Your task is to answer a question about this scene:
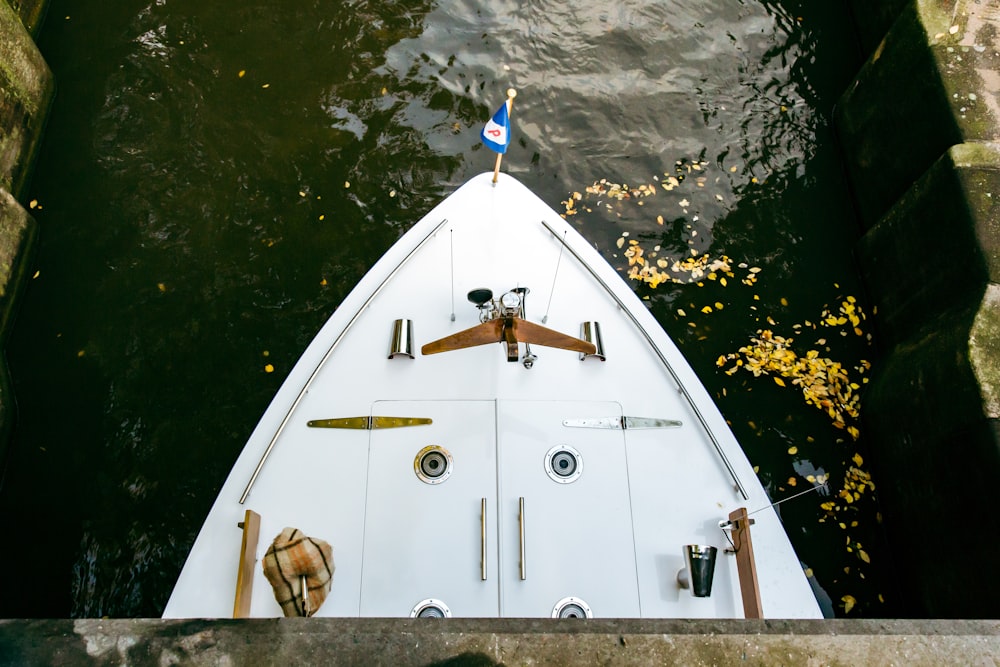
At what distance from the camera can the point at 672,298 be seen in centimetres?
500

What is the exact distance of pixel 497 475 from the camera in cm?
355

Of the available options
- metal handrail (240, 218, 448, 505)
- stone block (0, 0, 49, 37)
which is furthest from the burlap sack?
stone block (0, 0, 49, 37)

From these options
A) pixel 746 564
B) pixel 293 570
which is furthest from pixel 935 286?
pixel 293 570

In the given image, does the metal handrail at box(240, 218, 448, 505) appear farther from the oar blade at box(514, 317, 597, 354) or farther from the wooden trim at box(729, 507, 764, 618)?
the wooden trim at box(729, 507, 764, 618)

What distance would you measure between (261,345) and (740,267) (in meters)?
3.82

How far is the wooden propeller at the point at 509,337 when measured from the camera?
329cm

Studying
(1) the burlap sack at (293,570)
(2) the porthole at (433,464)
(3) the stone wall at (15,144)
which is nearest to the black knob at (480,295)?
(2) the porthole at (433,464)

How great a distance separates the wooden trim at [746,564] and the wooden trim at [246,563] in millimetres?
2538

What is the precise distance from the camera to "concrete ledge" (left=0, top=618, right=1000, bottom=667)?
2.34m

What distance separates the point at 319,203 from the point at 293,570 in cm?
322

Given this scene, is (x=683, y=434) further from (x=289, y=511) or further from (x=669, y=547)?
(x=289, y=511)

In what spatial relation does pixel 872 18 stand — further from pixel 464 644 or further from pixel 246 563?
pixel 246 563

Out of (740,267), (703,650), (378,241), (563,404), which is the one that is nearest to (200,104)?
(378,241)

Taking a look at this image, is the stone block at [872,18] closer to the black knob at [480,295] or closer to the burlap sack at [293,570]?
the black knob at [480,295]
